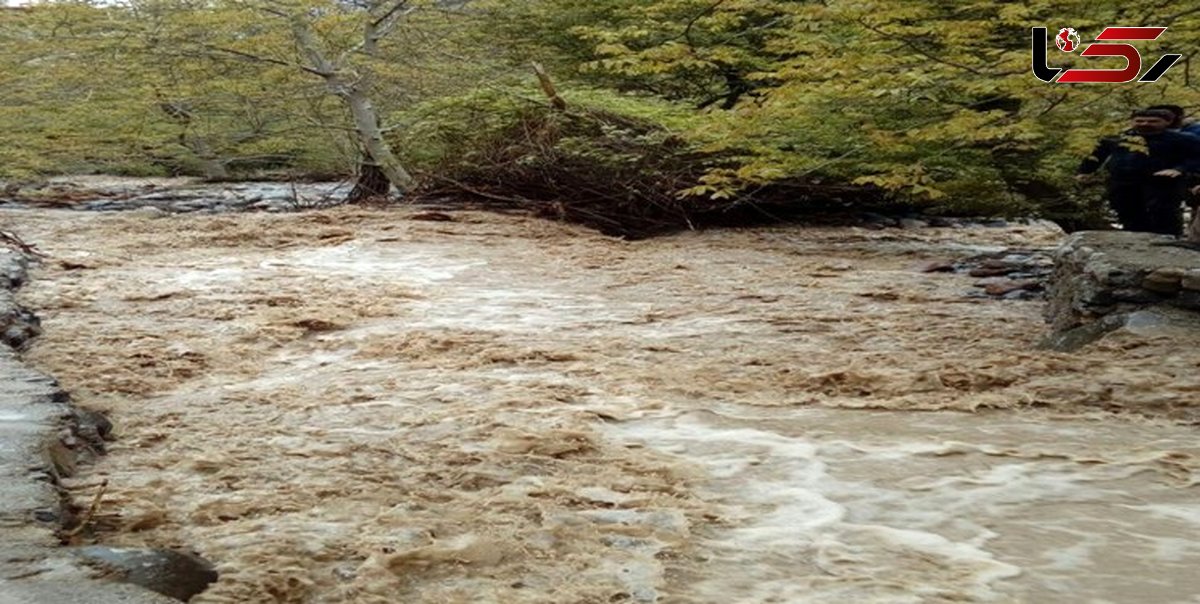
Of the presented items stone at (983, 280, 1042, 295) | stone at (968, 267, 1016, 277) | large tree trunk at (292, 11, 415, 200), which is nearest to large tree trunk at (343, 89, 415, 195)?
large tree trunk at (292, 11, 415, 200)

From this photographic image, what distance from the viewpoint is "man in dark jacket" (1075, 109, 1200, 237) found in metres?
6.73

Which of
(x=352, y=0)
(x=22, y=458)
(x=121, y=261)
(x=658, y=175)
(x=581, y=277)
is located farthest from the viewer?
(x=352, y=0)

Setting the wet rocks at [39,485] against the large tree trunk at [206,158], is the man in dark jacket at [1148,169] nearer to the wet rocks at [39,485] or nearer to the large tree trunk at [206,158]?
the wet rocks at [39,485]

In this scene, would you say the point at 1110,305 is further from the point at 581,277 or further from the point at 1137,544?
the point at 581,277

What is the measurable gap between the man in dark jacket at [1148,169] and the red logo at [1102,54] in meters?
1.13

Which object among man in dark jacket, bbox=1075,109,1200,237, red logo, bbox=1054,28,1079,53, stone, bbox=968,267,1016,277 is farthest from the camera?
stone, bbox=968,267,1016,277

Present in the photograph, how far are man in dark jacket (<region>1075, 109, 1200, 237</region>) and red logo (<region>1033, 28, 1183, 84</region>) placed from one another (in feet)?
3.72

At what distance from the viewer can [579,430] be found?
12.8 ft

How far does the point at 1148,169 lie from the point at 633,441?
→ 17.2ft

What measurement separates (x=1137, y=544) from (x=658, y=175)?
7.99m

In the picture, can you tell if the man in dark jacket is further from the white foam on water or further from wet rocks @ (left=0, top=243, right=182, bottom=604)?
wet rocks @ (left=0, top=243, right=182, bottom=604)

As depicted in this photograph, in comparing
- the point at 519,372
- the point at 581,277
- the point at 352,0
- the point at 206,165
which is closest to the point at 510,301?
the point at 581,277

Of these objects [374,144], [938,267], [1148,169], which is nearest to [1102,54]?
[1148,169]

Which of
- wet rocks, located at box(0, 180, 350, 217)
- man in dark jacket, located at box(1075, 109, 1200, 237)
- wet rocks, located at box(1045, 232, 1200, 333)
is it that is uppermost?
man in dark jacket, located at box(1075, 109, 1200, 237)
